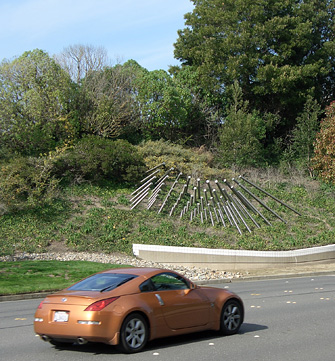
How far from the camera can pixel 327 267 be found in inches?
1016

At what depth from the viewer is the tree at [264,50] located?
4184 cm

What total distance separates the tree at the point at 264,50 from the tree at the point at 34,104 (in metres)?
12.7

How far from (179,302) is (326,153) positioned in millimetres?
31124

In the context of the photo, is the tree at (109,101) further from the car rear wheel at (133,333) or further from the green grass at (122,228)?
the car rear wheel at (133,333)

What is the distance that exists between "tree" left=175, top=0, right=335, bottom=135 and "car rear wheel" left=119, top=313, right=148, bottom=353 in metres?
35.6

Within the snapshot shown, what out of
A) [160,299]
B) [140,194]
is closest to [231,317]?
[160,299]

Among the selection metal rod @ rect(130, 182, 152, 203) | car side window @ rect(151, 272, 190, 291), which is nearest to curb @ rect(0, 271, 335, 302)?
car side window @ rect(151, 272, 190, 291)

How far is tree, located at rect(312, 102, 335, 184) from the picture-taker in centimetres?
3562

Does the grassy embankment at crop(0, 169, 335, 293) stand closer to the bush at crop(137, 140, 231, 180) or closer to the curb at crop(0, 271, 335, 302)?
the bush at crop(137, 140, 231, 180)

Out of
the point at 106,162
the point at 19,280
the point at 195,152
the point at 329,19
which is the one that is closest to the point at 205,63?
the point at 195,152

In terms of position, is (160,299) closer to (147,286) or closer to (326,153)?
(147,286)

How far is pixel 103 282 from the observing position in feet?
27.8

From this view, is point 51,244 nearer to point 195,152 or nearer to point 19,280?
point 19,280

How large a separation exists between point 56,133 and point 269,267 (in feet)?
58.9
